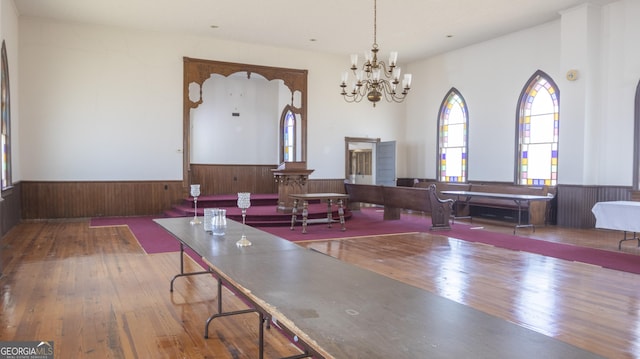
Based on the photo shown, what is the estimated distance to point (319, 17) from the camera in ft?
29.1

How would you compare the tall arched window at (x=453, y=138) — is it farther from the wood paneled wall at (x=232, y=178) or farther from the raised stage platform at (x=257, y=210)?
the wood paneled wall at (x=232, y=178)

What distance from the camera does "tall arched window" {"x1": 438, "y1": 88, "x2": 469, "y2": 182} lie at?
1118 centimetres

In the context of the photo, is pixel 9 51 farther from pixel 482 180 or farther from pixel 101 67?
pixel 482 180

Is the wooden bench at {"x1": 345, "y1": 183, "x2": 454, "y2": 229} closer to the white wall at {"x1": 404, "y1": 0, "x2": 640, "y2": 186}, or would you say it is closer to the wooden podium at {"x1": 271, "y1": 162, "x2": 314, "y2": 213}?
the wooden podium at {"x1": 271, "y1": 162, "x2": 314, "y2": 213}

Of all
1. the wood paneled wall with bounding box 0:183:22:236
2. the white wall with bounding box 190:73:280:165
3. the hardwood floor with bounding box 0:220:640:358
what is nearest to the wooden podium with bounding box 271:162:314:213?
the hardwood floor with bounding box 0:220:640:358

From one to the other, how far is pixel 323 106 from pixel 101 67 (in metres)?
5.26

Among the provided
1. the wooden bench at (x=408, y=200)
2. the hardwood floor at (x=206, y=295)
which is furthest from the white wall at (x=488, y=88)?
the hardwood floor at (x=206, y=295)

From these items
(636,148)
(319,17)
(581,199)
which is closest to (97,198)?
(319,17)

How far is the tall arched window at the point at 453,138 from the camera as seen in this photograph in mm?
11180

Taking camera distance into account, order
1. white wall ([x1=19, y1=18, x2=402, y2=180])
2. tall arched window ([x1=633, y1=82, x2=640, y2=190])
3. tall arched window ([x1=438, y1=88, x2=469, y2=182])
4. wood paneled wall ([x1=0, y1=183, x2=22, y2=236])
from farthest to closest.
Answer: tall arched window ([x1=438, y1=88, x2=469, y2=182])
white wall ([x1=19, y1=18, x2=402, y2=180])
tall arched window ([x1=633, y1=82, x2=640, y2=190])
wood paneled wall ([x1=0, y1=183, x2=22, y2=236])

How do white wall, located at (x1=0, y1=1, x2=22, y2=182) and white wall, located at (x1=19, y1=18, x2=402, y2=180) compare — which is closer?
white wall, located at (x1=0, y1=1, x2=22, y2=182)

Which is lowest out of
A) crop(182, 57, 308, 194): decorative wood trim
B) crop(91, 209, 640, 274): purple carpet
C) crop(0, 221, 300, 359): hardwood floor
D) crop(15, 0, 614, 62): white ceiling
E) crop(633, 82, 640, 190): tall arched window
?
crop(0, 221, 300, 359): hardwood floor

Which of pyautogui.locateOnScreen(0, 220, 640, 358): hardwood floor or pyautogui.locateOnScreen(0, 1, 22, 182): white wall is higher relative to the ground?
pyautogui.locateOnScreen(0, 1, 22, 182): white wall

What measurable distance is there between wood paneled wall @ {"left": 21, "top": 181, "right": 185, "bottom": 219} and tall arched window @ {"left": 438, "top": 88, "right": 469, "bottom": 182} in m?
6.65
